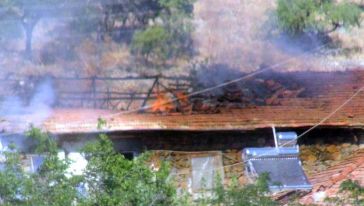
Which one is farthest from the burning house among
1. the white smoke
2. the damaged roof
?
the white smoke

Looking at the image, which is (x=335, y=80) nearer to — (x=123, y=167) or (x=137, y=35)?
(x=137, y=35)

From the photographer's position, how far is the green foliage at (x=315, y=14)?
107 feet

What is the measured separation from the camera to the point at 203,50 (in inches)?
1351

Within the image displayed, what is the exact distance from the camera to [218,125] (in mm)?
21484

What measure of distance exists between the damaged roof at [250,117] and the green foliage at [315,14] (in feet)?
26.6

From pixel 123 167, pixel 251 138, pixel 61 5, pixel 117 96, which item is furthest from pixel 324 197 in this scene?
pixel 61 5

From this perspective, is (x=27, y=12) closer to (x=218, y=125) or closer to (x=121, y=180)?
(x=218, y=125)

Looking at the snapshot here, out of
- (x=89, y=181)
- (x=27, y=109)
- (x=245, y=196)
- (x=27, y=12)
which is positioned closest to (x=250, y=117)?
(x=27, y=109)

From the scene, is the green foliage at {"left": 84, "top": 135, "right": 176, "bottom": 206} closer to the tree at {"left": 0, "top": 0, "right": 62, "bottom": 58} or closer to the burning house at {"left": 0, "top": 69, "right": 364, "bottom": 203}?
the burning house at {"left": 0, "top": 69, "right": 364, "bottom": 203}

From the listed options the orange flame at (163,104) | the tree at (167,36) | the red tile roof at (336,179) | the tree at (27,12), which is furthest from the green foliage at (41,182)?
the tree at (167,36)

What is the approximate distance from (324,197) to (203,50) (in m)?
19.4

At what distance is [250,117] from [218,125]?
1062mm

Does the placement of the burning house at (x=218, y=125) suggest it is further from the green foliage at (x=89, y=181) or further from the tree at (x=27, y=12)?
the tree at (x=27, y=12)

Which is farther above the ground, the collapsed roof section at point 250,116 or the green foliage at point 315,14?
the green foliage at point 315,14
